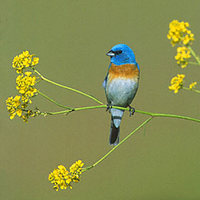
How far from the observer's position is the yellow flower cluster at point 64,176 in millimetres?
1397

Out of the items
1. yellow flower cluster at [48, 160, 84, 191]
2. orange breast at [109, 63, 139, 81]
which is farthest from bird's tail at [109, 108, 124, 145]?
yellow flower cluster at [48, 160, 84, 191]

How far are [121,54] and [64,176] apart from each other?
2.54ft

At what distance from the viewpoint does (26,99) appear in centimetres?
144

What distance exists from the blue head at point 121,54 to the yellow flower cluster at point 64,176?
67 cm

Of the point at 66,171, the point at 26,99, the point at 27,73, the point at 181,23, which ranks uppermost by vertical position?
the point at 181,23

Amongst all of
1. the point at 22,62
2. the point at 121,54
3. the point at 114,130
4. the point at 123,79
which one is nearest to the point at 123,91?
the point at 123,79

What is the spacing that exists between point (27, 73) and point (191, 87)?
0.72 meters

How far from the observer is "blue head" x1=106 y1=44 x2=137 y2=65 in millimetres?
1780

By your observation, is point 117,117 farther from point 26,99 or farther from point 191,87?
point 191,87

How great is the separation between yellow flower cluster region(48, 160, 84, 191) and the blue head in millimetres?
672

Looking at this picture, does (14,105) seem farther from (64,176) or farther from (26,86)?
(64,176)

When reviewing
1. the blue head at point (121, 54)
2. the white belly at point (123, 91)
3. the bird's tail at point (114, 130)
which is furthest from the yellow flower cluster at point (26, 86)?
the bird's tail at point (114, 130)

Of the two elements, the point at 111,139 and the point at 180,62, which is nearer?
the point at 180,62

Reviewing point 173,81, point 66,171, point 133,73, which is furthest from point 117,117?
point 173,81
